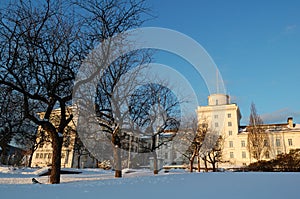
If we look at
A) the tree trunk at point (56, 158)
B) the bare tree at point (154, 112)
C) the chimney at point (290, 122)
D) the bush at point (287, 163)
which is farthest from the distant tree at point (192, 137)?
the chimney at point (290, 122)

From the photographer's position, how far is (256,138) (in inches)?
1955

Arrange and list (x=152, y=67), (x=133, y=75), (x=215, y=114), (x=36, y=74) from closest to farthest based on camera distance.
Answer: (x=36, y=74), (x=133, y=75), (x=152, y=67), (x=215, y=114)

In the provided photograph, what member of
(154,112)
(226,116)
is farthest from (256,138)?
(154,112)

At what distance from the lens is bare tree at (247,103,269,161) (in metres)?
48.6

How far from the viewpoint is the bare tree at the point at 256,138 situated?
48.6 metres

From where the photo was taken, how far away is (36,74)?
10.8 m

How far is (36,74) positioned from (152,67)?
Answer: 6982mm

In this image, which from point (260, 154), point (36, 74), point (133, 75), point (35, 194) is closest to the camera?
point (35, 194)

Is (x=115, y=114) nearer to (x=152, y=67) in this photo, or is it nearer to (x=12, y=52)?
(x=152, y=67)

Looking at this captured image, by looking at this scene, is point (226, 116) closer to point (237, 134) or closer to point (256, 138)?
point (237, 134)

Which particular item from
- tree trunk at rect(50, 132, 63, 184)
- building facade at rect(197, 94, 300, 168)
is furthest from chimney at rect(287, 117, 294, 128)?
tree trunk at rect(50, 132, 63, 184)

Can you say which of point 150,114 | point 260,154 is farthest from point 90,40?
point 260,154

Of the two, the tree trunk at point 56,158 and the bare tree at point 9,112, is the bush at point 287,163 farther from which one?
the bare tree at point 9,112

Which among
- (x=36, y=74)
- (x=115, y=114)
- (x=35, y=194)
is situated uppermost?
Result: (x=36, y=74)
